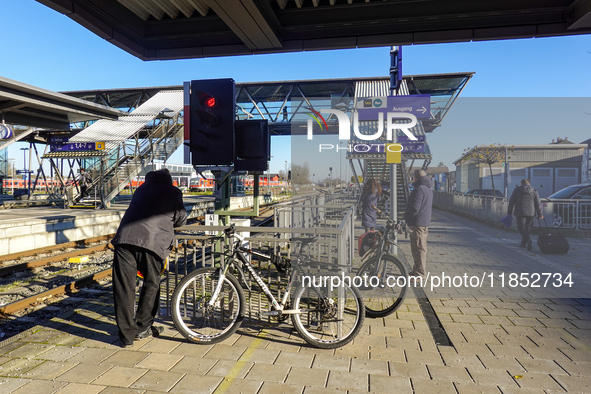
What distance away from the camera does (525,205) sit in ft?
19.7

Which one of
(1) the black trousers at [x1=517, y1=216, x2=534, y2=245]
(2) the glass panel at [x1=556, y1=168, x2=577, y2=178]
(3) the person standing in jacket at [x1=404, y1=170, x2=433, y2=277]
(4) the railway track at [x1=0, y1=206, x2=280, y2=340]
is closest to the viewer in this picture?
(4) the railway track at [x1=0, y1=206, x2=280, y2=340]

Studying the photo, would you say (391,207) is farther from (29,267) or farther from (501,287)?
(29,267)

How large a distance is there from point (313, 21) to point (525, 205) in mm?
4271

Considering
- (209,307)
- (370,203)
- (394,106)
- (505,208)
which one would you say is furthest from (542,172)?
(209,307)

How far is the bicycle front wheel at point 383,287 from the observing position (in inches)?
196

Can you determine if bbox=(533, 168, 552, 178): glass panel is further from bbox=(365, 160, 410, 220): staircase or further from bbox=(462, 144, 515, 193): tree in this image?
bbox=(365, 160, 410, 220): staircase

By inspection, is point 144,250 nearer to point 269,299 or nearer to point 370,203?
point 269,299

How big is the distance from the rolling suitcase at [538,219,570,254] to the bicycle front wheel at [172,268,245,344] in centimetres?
521

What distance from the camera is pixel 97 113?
254 inches

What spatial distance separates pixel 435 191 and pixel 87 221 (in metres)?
11.9

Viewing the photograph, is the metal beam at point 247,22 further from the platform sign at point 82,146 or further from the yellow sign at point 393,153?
the platform sign at point 82,146

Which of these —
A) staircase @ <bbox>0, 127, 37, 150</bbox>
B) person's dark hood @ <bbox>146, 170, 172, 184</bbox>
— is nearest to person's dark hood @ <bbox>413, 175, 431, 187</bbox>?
person's dark hood @ <bbox>146, 170, 172, 184</bbox>

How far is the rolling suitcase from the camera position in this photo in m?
6.41

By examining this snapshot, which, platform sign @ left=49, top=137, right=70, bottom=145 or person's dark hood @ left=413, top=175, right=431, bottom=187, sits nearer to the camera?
person's dark hood @ left=413, top=175, right=431, bottom=187
